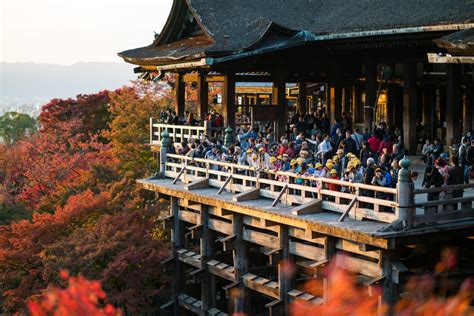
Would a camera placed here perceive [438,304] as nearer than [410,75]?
Yes

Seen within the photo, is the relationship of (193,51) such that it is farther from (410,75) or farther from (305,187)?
(305,187)

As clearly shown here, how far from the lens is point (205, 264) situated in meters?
24.4

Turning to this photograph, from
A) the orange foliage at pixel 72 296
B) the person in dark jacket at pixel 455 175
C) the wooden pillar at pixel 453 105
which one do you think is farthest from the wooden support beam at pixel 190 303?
the person in dark jacket at pixel 455 175

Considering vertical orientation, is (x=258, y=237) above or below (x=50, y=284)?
above

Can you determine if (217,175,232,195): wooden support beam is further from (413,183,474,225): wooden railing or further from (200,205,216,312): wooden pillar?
(413,183,474,225): wooden railing

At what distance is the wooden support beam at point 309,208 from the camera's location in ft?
61.1

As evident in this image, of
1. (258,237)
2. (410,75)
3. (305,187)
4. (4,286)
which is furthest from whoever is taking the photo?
(4,286)

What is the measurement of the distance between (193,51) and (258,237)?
632 cm

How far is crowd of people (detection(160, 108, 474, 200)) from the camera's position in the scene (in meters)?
17.3

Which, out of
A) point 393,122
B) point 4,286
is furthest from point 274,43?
point 4,286

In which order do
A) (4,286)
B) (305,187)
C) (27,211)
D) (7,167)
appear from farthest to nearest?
(7,167) → (27,211) → (4,286) → (305,187)

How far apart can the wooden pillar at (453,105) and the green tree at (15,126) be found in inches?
2285

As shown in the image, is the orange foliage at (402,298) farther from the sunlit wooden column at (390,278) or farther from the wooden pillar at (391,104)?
the wooden pillar at (391,104)

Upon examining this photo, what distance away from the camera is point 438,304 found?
17.2 metres
